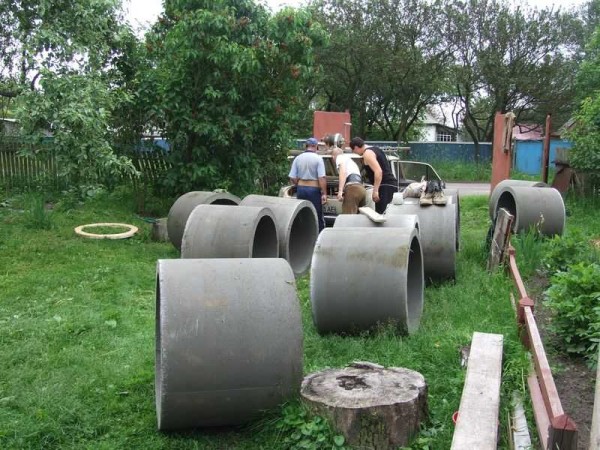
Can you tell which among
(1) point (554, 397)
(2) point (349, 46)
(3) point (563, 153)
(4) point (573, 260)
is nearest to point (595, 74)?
(3) point (563, 153)

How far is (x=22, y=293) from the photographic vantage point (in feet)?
23.4

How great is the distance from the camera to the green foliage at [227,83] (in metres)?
12.1

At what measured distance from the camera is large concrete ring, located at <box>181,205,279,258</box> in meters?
7.72

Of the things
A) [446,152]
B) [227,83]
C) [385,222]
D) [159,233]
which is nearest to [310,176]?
[159,233]

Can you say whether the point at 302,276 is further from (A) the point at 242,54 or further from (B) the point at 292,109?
(B) the point at 292,109

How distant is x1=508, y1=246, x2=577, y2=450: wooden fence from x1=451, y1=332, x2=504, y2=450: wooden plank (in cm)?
22

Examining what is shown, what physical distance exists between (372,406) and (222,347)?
3.02 ft

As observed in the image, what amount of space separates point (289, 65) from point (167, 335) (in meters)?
10.2

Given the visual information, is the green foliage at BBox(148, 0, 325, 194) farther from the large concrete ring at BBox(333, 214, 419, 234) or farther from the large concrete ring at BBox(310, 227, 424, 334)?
the large concrete ring at BBox(310, 227, 424, 334)

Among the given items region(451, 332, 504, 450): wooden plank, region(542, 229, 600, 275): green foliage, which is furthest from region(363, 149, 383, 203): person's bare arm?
region(451, 332, 504, 450): wooden plank

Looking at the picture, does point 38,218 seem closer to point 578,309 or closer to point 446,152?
point 578,309

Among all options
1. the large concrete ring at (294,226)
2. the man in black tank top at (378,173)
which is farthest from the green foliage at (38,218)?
the man in black tank top at (378,173)

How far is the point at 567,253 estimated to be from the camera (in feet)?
25.8

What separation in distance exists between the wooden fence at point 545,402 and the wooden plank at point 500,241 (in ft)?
9.24
